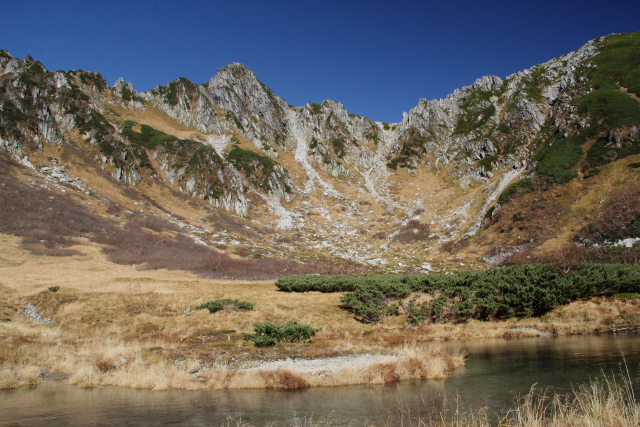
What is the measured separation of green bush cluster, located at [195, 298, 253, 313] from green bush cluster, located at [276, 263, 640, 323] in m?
8.99

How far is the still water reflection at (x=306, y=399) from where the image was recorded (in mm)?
12234

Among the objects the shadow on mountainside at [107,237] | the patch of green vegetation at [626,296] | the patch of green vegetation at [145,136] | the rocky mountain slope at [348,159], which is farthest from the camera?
the patch of green vegetation at [145,136]

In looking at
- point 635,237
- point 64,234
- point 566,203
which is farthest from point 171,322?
point 566,203

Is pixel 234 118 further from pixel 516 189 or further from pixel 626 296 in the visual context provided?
pixel 626 296

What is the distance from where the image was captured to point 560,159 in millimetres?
75938

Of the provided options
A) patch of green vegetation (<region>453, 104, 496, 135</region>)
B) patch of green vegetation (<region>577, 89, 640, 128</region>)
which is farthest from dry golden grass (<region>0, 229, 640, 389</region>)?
patch of green vegetation (<region>453, 104, 496, 135</region>)

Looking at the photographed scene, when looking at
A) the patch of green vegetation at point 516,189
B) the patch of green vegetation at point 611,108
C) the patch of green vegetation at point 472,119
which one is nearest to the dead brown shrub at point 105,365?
the patch of green vegetation at point 516,189

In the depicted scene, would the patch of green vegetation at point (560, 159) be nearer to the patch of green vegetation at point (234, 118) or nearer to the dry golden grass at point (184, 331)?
the dry golden grass at point (184, 331)

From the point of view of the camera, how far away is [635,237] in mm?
49250

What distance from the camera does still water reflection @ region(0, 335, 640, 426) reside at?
40.1ft

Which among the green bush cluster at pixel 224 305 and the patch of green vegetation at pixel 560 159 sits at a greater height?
the patch of green vegetation at pixel 560 159

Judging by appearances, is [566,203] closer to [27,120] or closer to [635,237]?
[635,237]

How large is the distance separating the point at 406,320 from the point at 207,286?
870 inches

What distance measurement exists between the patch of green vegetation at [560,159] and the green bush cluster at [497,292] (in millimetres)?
47724
